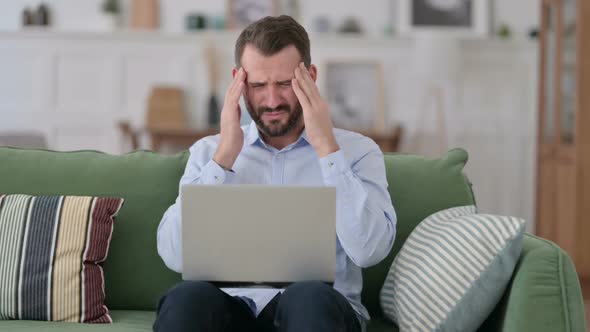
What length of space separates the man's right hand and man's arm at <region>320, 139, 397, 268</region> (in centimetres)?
22

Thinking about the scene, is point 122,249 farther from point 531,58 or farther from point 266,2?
point 531,58

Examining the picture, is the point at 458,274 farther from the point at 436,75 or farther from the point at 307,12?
the point at 307,12

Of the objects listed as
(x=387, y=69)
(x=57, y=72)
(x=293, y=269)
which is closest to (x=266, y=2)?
(x=387, y=69)

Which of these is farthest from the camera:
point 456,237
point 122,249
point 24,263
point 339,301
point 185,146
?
point 185,146

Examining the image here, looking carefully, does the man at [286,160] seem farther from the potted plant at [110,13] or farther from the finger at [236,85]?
the potted plant at [110,13]

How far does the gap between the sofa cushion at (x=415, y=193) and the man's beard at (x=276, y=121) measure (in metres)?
0.35

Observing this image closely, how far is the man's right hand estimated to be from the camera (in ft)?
6.04

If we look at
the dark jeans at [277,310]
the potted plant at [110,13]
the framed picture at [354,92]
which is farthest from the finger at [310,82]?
the potted plant at [110,13]

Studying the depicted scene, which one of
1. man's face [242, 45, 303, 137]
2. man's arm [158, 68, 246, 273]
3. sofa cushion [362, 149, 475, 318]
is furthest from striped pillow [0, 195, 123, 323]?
sofa cushion [362, 149, 475, 318]

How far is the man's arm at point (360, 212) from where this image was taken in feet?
5.64

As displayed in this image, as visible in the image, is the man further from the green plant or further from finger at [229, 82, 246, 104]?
the green plant

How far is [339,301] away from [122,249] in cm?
73

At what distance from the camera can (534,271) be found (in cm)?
154

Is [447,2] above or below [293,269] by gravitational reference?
above
